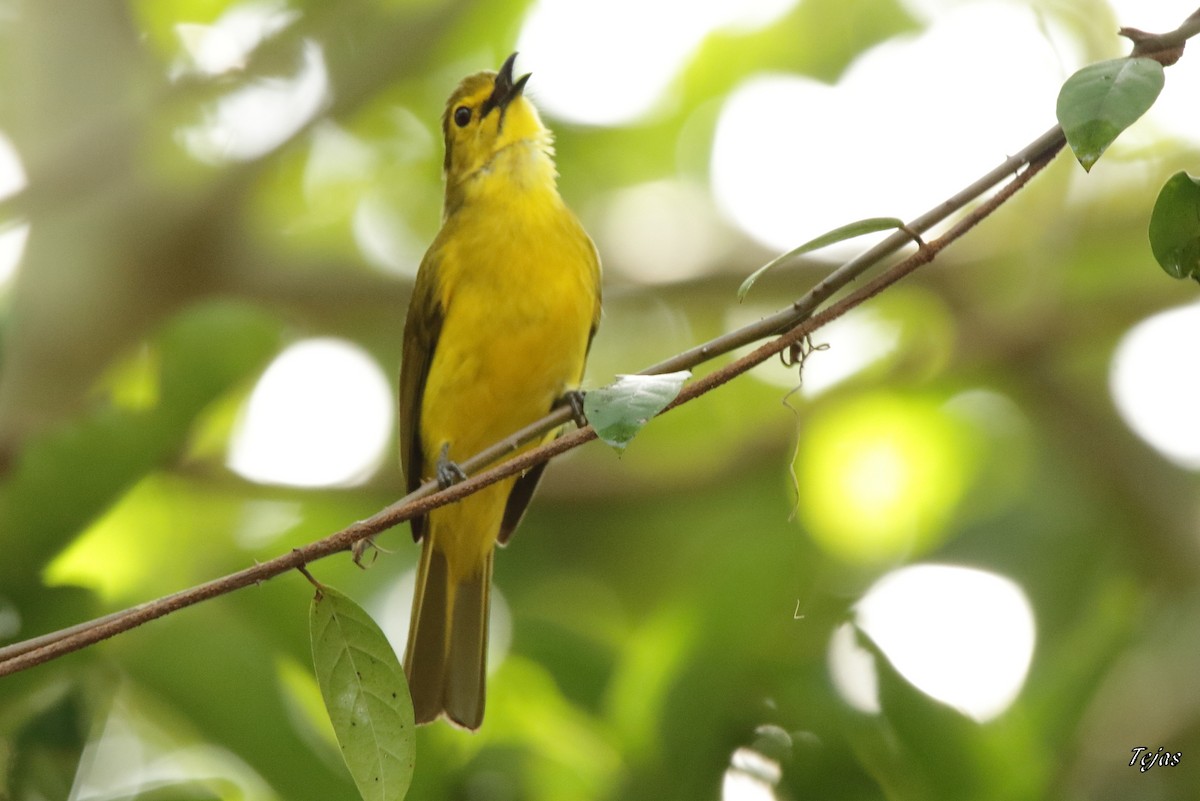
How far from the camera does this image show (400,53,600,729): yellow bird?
3.83 metres

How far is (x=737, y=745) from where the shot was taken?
300 centimetres

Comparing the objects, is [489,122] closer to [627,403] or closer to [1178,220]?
[627,403]

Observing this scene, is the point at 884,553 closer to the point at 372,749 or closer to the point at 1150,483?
the point at 1150,483

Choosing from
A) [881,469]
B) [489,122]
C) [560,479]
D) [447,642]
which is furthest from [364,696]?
[881,469]

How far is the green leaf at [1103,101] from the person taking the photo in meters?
1.68

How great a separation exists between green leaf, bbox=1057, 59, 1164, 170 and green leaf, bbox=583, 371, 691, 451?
0.59 meters

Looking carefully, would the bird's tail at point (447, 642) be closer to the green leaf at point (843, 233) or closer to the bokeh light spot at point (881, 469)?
the bokeh light spot at point (881, 469)

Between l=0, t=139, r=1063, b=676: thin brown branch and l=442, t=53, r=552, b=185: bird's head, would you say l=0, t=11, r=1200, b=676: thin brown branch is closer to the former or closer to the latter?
l=0, t=139, r=1063, b=676: thin brown branch

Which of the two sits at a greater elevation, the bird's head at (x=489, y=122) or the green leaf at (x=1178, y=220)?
the green leaf at (x=1178, y=220)

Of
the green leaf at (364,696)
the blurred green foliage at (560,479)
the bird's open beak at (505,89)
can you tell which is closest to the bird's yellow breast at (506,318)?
the bird's open beak at (505,89)

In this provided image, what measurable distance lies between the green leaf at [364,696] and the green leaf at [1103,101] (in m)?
1.18

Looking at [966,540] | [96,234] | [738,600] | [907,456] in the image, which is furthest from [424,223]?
[738,600]

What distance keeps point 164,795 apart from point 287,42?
3.47 metres

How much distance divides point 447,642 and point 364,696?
191cm
